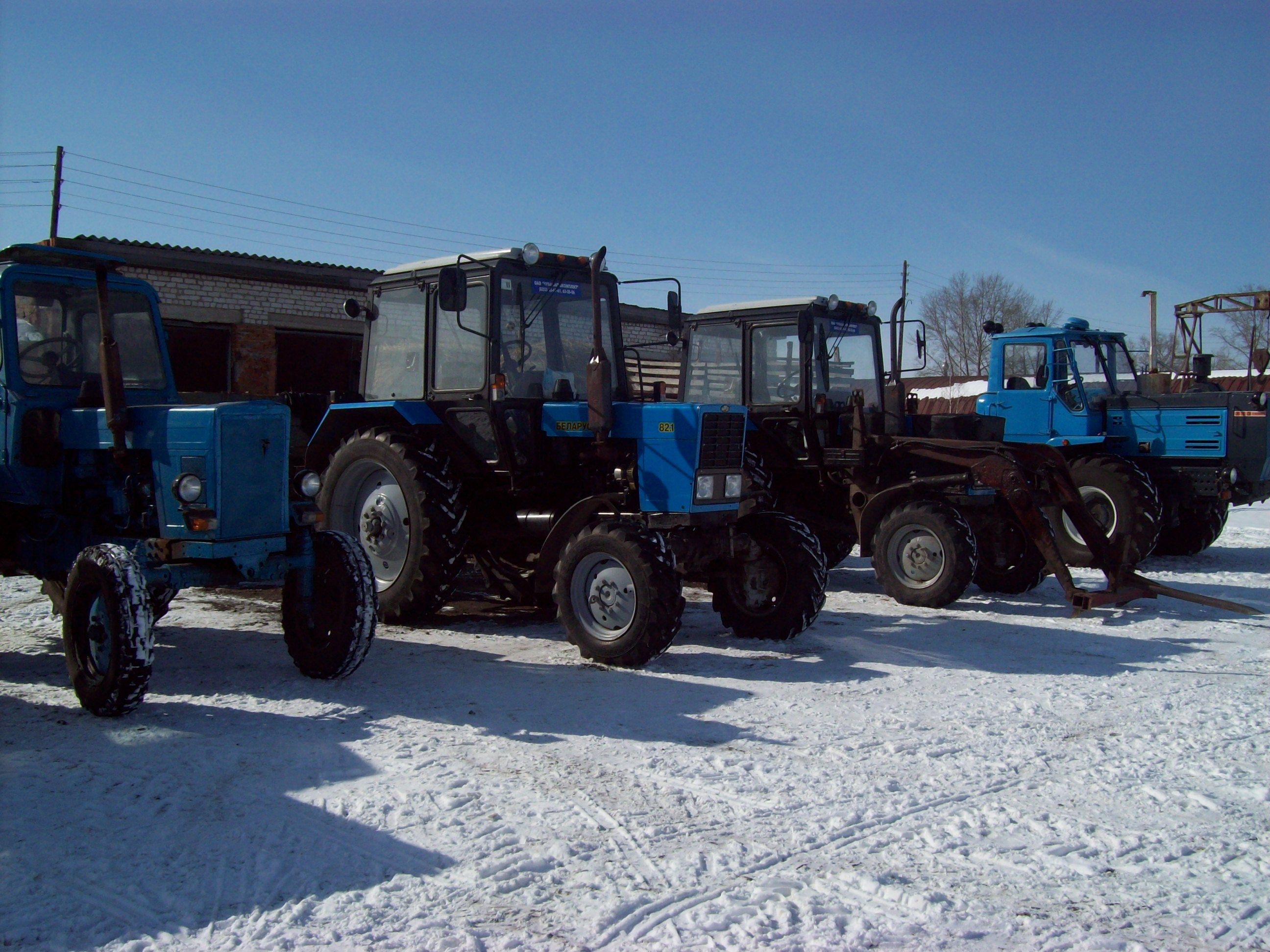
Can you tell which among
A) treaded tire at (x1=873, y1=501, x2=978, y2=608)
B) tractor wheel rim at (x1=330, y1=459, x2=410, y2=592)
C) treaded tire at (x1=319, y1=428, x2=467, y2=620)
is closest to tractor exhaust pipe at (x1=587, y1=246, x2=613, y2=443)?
treaded tire at (x1=319, y1=428, x2=467, y2=620)

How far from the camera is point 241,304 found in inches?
590

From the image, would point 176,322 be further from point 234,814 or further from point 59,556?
point 234,814

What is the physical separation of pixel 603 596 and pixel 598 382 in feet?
4.18

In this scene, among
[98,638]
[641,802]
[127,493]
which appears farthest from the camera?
[127,493]

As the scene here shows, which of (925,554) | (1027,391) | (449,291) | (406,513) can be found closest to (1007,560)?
(925,554)

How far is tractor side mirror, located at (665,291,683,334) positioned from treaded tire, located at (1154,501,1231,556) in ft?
22.4

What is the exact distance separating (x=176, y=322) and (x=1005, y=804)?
43.1ft

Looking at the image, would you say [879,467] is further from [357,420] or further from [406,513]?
[357,420]

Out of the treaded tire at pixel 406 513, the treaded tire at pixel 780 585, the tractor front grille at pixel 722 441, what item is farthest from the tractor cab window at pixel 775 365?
the treaded tire at pixel 406 513

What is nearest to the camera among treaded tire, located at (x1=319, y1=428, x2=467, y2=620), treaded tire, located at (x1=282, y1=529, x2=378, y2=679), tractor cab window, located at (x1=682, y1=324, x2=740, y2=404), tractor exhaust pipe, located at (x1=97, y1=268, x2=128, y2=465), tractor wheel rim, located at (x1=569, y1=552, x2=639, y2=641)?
tractor exhaust pipe, located at (x1=97, y1=268, x2=128, y2=465)

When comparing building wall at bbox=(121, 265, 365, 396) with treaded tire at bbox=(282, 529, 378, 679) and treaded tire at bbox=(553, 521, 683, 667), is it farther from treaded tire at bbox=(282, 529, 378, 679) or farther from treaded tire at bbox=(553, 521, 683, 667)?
treaded tire at bbox=(553, 521, 683, 667)

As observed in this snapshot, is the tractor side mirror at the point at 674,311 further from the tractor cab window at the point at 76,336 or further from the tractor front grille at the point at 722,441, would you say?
the tractor cab window at the point at 76,336

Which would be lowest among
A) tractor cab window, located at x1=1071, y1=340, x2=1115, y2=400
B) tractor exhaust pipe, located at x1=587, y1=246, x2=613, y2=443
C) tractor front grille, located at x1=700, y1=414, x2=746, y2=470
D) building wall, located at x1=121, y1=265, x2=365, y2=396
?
tractor front grille, located at x1=700, y1=414, x2=746, y2=470

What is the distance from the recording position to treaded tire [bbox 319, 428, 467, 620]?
7.21 m
